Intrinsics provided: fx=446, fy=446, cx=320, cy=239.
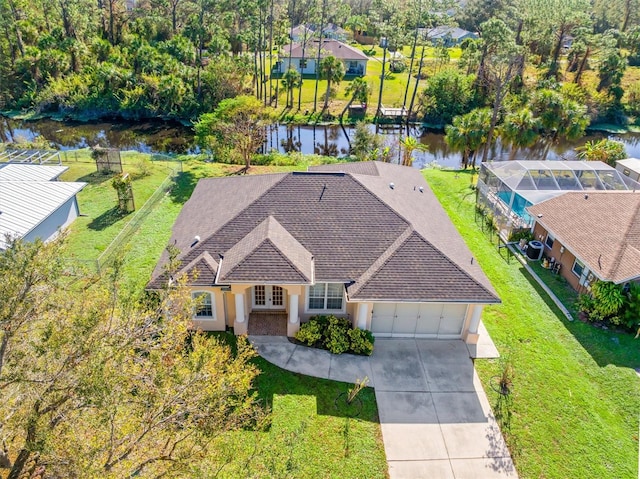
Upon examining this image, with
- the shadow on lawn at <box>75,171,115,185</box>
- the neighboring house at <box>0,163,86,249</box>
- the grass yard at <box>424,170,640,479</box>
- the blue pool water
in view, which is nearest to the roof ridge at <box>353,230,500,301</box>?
the grass yard at <box>424,170,640,479</box>

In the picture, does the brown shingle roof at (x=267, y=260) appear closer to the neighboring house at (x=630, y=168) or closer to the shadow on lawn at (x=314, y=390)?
the shadow on lawn at (x=314, y=390)

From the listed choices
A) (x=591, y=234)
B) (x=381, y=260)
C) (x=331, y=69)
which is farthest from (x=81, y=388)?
(x=331, y=69)

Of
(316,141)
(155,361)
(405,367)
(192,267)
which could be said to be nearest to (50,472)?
(155,361)

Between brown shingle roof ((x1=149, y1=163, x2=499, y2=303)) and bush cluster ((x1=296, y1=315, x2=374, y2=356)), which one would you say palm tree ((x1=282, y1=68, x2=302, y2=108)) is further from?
bush cluster ((x1=296, y1=315, x2=374, y2=356))

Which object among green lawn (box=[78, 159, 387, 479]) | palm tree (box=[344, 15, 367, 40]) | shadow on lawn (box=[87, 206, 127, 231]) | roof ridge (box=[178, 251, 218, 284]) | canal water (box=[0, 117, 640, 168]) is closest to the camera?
green lawn (box=[78, 159, 387, 479])

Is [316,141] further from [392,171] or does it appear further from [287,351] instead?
[287,351]

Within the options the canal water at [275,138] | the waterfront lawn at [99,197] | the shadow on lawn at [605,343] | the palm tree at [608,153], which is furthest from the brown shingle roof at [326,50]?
A: the shadow on lawn at [605,343]

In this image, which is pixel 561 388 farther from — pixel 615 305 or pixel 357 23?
pixel 357 23
